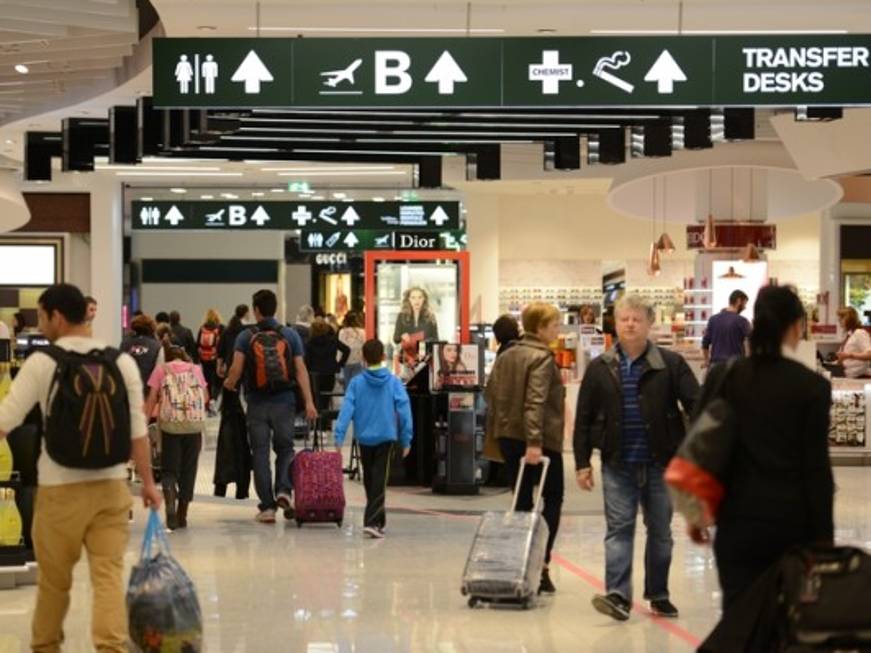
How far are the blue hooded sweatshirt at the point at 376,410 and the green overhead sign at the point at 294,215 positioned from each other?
12699 millimetres

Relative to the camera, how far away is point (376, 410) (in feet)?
39.5

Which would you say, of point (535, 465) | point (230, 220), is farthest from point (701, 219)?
point (535, 465)

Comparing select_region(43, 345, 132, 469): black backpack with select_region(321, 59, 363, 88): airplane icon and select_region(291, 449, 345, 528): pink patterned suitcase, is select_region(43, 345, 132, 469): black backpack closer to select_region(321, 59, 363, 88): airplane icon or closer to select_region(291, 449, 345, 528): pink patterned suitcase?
select_region(321, 59, 363, 88): airplane icon

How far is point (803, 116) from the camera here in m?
11.8

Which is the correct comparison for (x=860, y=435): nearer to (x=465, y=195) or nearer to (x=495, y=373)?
(x=495, y=373)

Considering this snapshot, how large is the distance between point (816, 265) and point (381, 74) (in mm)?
24586

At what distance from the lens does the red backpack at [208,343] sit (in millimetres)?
25578

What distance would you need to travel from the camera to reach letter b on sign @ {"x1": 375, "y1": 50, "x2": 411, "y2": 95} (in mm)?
11367

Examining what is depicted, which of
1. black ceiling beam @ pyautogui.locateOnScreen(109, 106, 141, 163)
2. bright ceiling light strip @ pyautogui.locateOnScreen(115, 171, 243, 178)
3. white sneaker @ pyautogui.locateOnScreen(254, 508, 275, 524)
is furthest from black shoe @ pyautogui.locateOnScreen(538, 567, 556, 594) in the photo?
bright ceiling light strip @ pyautogui.locateOnScreen(115, 171, 243, 178)

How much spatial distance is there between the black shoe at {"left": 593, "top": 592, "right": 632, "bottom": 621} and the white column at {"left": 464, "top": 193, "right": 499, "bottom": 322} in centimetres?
2409

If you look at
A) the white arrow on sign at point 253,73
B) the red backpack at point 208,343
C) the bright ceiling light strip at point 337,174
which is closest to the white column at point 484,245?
the bright ceiling light strip at point 337,174

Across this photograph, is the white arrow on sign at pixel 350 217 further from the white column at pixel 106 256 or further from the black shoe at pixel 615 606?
the black shoe at pixel 615 606

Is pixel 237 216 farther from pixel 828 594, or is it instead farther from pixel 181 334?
pixel 828 594

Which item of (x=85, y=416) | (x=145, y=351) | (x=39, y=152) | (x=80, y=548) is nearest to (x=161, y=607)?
(x=80, y=548)
